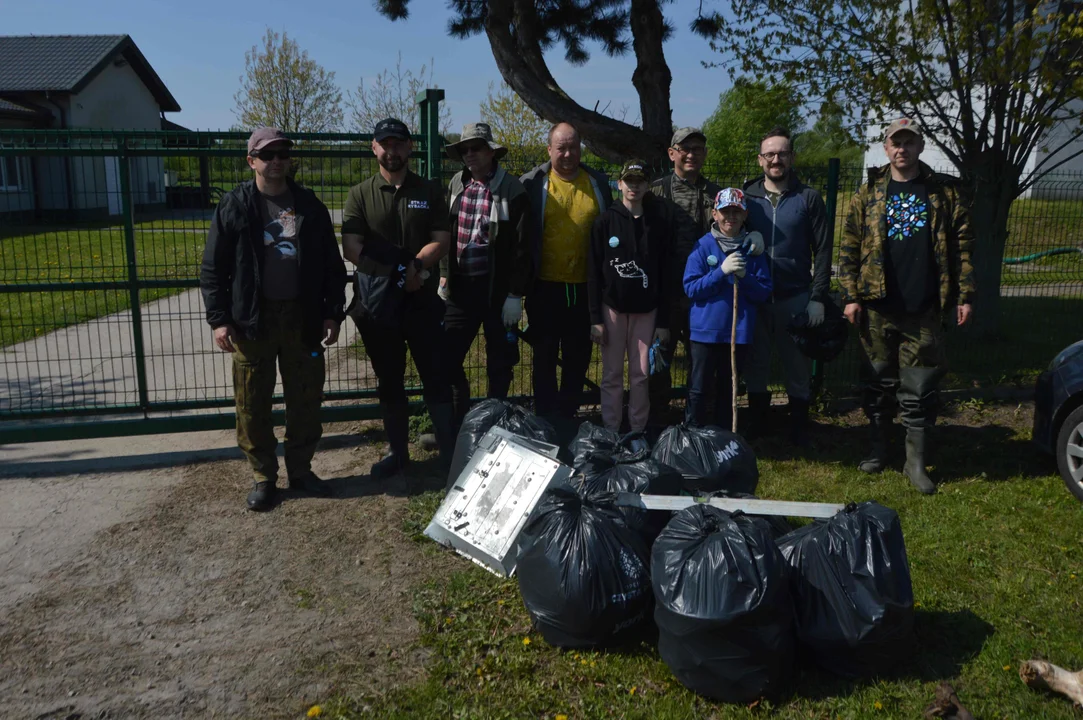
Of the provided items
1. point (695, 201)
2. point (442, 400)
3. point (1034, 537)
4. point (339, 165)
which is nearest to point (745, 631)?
point (1034, 537)

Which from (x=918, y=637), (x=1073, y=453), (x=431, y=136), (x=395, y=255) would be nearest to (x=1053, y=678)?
(x=918, y=637)

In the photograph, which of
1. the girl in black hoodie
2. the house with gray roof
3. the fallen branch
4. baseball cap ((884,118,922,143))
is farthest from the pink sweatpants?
the house with gray roof

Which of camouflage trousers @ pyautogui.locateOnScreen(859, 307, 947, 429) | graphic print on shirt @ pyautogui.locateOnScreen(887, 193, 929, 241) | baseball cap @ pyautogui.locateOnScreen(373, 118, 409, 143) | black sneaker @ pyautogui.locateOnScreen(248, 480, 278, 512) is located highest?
baseball cap @ pyautogui.locateOnScreen(373, 118, 409, 143)

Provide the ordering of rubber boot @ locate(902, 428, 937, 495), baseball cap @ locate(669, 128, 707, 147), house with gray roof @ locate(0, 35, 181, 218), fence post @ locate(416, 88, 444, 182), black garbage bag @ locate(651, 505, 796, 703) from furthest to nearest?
house with gray roof @ locate(0, 35, 181, 218) < fence post @ locate(416, 88, 444, 182) < baseball cap @ locate(669, 128, 707, 147) < rubber boot @ locate(902, 428, 937, 495) < black garbage bag @ locate(651, 505, 796, 703)

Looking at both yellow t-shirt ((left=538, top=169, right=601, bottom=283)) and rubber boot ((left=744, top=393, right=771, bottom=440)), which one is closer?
yellow t-shirt ((left=538, top=169, right=601, bottom=283))

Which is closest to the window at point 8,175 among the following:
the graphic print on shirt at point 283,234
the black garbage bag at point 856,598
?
the graphic print on shirt at point 283,234

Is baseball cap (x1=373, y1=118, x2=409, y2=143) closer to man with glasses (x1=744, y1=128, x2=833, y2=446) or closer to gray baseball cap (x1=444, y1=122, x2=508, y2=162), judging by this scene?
gray baseball cap (x1=444, y1=122, x2=508, y2=162)

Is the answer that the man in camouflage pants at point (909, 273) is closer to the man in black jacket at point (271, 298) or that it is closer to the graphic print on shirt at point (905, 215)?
the graphic print on shirt at point (905, 215)

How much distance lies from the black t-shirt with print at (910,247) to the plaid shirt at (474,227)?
2.50 m

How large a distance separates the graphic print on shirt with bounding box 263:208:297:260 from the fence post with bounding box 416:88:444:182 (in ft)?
4.47

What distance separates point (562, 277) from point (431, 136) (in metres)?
1.45

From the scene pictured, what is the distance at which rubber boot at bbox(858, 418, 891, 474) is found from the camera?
18.8 ft

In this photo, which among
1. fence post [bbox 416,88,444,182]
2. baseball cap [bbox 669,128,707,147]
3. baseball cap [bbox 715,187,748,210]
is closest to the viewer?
baseball cap [bbox 715,187,748,210]

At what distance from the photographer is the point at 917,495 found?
5332 mm
